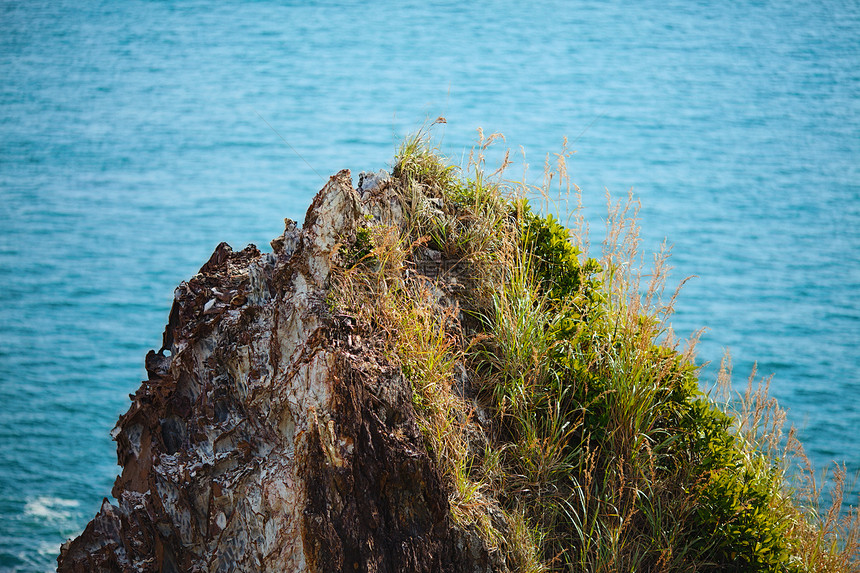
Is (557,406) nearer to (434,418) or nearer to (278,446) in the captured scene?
(434,418)

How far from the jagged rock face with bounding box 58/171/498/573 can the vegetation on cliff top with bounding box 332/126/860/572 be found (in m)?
0.16

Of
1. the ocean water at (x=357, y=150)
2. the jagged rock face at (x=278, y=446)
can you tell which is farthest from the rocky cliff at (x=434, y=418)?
the ocean water at (x=357, y=150)

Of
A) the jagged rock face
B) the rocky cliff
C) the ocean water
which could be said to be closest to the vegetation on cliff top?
the rocky cliff

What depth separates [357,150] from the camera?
444 inches

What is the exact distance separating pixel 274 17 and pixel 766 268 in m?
10.4

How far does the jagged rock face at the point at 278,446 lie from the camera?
8.53ft

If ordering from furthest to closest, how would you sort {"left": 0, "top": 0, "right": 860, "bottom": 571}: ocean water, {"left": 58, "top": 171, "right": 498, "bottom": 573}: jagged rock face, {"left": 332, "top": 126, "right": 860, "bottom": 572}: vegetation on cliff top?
{"left": 0, "top": 0, "right": 860, "bottom": 571}: ocean water, {"left": 332, "top": 126, "right": 860, "bottom": 572}: vegetation on cliff top, {"left": 58, "top": 171, "right": 498, "bottom": 573}: jagged rock face

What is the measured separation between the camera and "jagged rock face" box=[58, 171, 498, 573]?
8.53 ft

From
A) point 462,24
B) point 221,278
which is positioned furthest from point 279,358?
point 462,24

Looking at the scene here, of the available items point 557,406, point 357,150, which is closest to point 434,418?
point 557,406

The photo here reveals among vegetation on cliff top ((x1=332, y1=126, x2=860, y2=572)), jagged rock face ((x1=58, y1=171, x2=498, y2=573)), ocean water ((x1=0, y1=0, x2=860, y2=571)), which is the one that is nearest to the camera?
jagged rock face ((x1=58, y1=171, x2=498, y2=573))

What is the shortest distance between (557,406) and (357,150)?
866cm

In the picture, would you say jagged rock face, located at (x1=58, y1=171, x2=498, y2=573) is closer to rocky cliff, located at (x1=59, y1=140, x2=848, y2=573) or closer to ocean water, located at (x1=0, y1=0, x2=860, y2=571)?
rocky cliff, located at (x1=59, y1=140, x2=848, y2=573)

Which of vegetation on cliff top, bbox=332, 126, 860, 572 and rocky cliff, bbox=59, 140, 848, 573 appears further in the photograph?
vegetation on cliff top, bbox=332, 126, 860, 572
